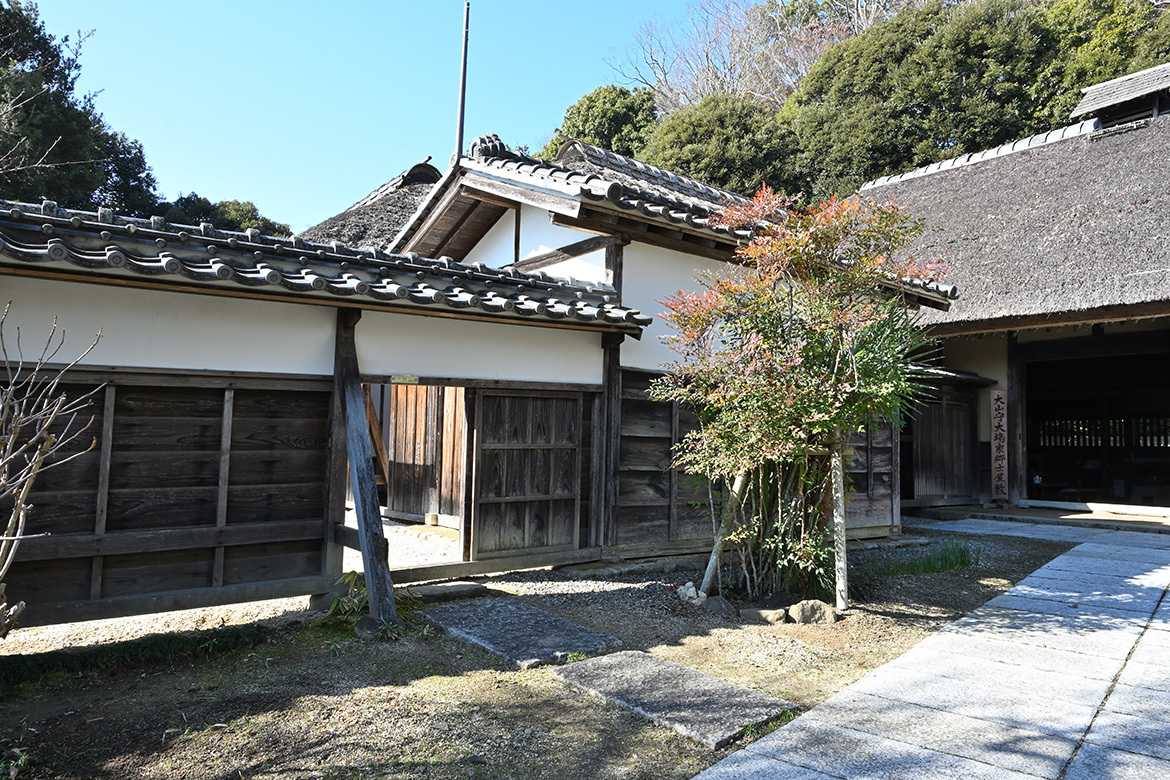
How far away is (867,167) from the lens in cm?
2039

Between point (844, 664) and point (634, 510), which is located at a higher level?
point (634, 510)

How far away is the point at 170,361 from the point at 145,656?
5.83 feet

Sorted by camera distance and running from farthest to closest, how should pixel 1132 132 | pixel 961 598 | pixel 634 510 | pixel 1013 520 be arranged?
pixel 1132 132
pixel 1013 520
pixel 634 510
pixel 961 598

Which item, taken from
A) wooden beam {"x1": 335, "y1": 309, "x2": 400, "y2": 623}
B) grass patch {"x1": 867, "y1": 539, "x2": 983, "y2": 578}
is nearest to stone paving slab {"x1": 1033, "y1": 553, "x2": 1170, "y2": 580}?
grass patch {"x1": 867, "y1": 539, "x2": 983, "y2": 578}

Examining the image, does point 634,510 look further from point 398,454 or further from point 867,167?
point 867,167

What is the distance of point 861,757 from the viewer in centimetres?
293

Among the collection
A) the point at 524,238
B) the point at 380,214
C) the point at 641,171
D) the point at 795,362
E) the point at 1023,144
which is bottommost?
the point at 795,362

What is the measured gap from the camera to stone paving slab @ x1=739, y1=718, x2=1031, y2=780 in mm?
2777

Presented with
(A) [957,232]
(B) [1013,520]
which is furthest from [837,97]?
(B) [1013,520]

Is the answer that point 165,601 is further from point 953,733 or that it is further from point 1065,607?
point 1065,607

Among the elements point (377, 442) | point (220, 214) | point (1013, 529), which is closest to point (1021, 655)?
point (1013, 529)

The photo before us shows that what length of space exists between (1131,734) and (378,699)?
3.53m

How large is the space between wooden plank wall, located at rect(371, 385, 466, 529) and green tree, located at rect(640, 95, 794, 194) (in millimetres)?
13155

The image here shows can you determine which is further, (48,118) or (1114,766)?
Result: (48,118)
